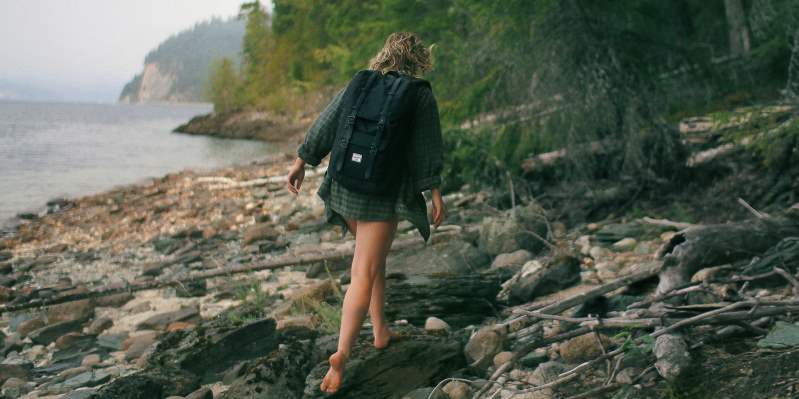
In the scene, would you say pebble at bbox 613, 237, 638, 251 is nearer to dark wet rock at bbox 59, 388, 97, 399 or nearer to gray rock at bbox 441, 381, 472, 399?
gray rock at bbox 441, 381, 472, 399

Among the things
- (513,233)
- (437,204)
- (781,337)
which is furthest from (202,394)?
(513,233)

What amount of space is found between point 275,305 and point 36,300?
2.39 metres

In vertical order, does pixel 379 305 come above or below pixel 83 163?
above

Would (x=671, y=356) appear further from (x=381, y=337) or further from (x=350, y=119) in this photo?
(x=350, y=119)

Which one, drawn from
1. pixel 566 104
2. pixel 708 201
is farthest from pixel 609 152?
pixel 708 201

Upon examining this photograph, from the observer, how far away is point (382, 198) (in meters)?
3.61

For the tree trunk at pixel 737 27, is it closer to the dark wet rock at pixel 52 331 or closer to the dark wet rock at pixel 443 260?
the dark wet rock at pixel 443 260

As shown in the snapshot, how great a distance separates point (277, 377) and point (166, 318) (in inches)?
128

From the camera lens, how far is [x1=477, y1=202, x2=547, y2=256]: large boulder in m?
7.05

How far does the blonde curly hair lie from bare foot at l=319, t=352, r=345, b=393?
153cm

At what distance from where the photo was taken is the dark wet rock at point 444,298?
5.25m

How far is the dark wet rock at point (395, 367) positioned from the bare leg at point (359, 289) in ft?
0.44

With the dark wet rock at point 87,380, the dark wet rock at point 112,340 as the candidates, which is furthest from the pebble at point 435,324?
the dark wet rock at point 112,340

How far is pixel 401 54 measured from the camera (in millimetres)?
3623
